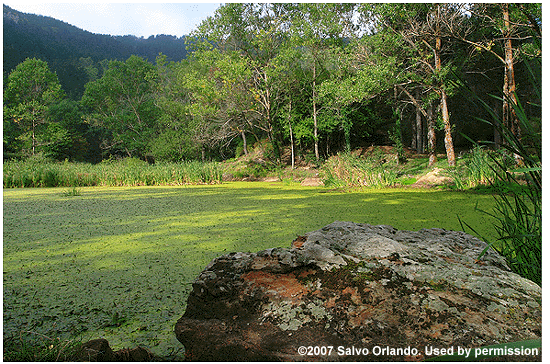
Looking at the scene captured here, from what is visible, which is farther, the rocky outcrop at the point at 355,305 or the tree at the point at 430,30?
the tree at the point at 430,30

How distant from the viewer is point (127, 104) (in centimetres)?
2517

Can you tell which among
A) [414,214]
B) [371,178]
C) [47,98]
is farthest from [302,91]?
[47,98]

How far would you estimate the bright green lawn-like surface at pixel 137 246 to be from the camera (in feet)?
4.85

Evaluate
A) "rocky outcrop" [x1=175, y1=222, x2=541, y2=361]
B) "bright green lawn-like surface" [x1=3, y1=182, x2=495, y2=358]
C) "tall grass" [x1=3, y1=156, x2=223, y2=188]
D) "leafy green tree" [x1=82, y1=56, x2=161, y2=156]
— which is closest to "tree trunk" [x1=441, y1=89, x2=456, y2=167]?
"bright green lawn-like surface" [x1=3, y1=182, x2=495, y2=358]

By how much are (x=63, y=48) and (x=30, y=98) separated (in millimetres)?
19726

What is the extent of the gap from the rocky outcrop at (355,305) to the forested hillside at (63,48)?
30.0 metres

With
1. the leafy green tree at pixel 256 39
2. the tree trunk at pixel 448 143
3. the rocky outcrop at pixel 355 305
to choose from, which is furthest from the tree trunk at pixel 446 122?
the rocky outcrop at pixel 355 305

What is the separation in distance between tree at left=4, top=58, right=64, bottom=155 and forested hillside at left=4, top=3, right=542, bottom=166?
10cm

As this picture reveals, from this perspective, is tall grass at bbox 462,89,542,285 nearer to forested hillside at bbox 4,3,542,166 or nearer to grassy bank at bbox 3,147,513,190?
forested hillside at bbox 4,3,542,166

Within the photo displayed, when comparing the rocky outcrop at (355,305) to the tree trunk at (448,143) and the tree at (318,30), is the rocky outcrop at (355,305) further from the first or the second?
the tree at (318,30)

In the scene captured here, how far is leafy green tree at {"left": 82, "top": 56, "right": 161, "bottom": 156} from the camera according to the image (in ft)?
76.7

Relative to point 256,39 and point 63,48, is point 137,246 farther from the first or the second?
point 63,48

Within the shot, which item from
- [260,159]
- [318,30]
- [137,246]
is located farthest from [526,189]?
[260,159]

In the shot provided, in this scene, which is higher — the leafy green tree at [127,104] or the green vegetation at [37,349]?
the leafy green tree at [127,104]
